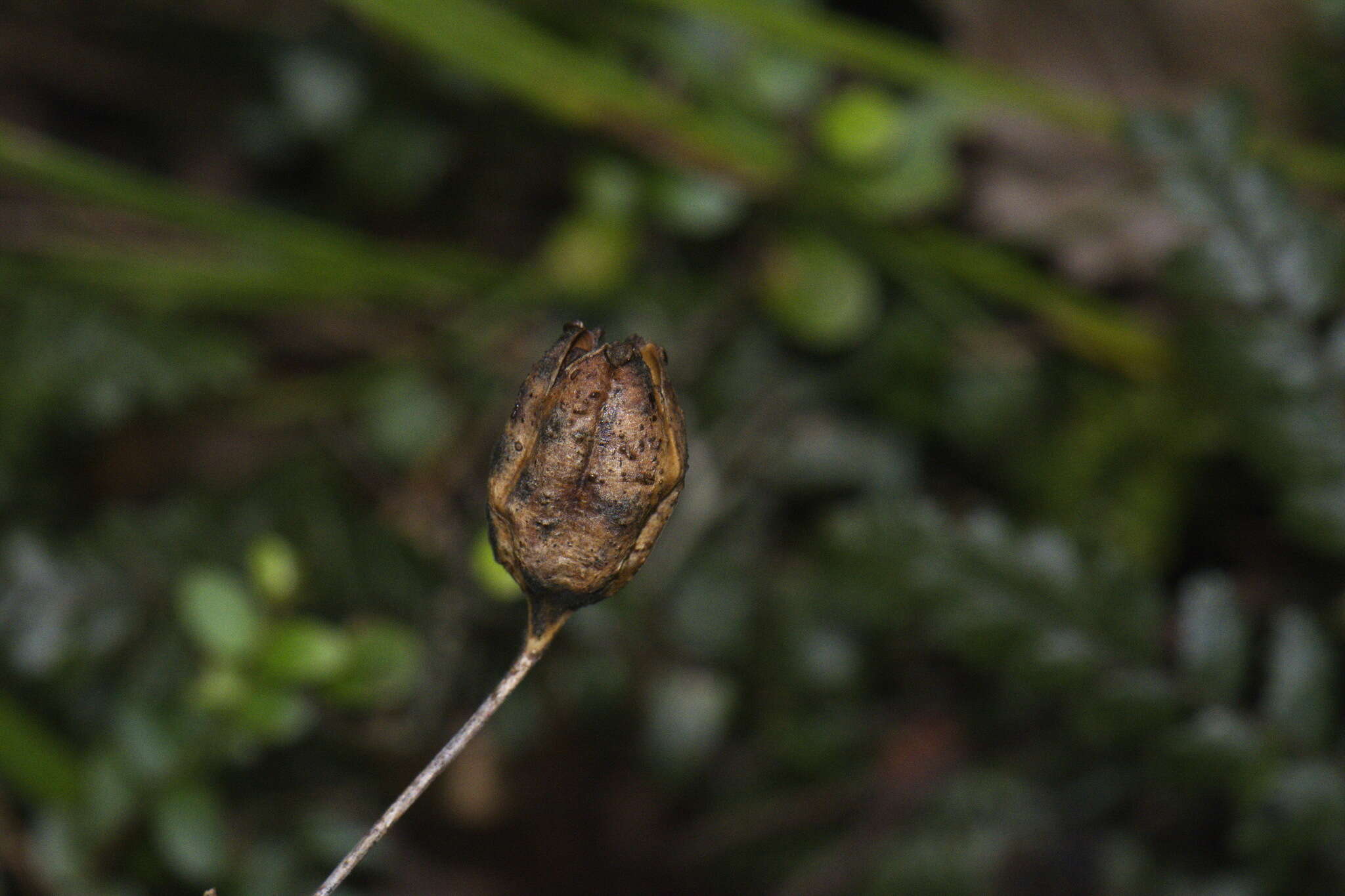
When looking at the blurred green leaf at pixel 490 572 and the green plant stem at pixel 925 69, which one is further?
the green plant stem at pixel 925 69

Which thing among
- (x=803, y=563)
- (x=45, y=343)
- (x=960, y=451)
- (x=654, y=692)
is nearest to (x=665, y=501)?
(x=654, y=692)

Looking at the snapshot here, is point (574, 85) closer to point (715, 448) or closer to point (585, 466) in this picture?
point (715, 448)

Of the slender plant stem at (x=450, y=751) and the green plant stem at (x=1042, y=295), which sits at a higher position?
the green plant stem at (x=1042, y=295)

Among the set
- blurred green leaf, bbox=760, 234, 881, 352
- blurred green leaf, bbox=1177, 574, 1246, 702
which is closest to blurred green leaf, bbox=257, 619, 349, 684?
blurred green leaf, bbox=760, 234, 881, 352

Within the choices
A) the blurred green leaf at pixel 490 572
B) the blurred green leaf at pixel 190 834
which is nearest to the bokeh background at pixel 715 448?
the blurred green leaf at pixel 190 834

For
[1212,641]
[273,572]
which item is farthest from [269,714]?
[1212,641]

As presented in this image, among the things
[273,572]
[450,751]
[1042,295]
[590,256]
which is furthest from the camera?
[590,256]

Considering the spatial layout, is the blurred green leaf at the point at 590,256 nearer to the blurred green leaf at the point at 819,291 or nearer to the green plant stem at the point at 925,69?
the blurred green leaf at the point at 819,291
